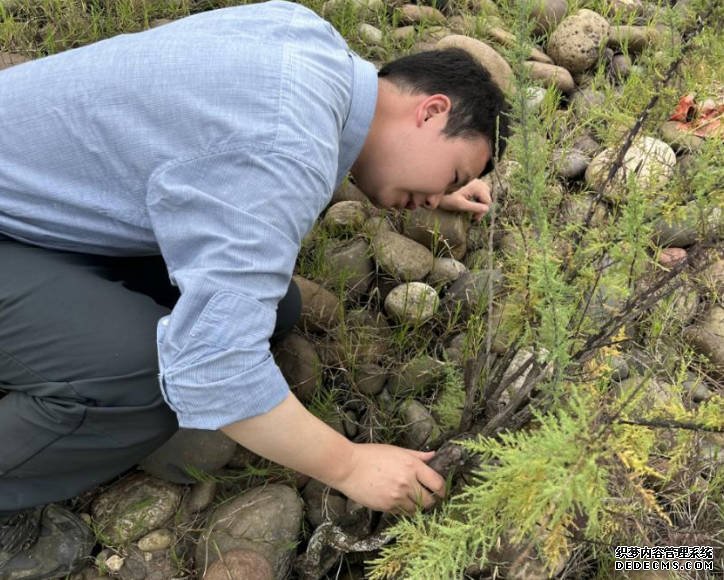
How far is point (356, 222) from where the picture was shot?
219cm

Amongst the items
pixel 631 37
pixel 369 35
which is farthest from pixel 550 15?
pixel 369 35

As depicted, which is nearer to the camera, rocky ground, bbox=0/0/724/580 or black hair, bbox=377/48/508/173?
rocky ground, bbox=0/0/724/580

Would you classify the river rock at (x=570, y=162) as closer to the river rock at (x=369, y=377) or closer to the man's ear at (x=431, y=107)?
the man's ear at (x=431, y=107)

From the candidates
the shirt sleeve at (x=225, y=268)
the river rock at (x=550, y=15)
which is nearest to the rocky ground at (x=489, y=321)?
the river rock at (x=550, y=15)

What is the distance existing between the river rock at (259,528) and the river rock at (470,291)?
28.4 inches

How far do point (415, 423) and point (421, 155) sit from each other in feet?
2.35

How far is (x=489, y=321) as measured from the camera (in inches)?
59.5

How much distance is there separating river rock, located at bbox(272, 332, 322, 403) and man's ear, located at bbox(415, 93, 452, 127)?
2.30ft

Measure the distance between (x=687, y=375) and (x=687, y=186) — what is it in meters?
0.83

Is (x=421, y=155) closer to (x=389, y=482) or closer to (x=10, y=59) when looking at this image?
(x=389, y=482)

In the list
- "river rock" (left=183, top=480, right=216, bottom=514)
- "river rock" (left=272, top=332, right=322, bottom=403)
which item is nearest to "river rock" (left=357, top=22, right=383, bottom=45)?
"river rock" (left=272, top=332, right=322, bottom=403)

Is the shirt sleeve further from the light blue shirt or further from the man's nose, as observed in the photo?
the man's nose

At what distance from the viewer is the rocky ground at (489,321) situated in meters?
1.39

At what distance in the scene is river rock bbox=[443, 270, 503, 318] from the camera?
2.01 m
